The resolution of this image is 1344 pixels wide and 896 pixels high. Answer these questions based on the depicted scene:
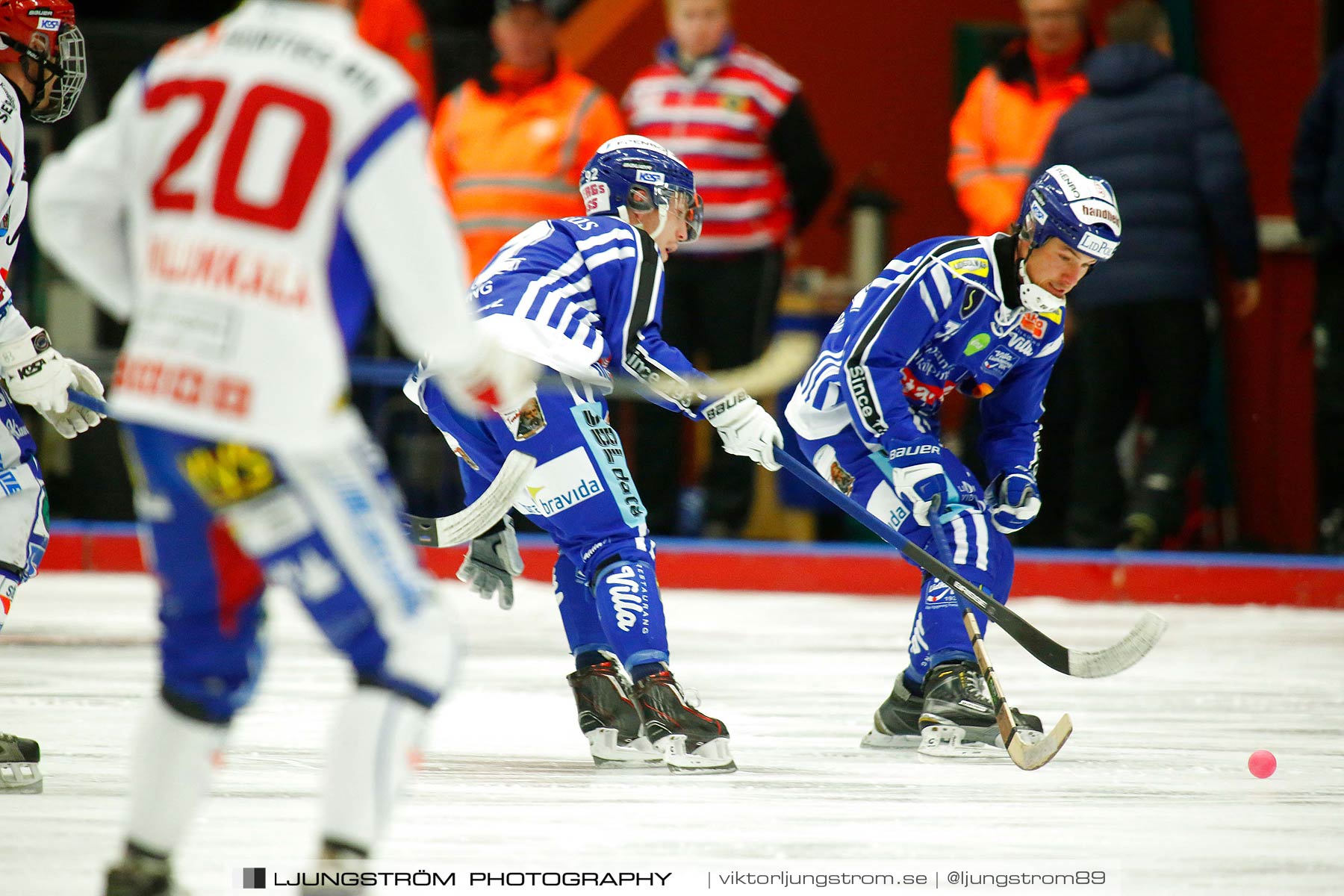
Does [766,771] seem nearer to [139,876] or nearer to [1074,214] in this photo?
[1074,214]

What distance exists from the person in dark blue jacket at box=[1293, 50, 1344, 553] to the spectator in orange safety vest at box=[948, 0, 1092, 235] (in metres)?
0.86

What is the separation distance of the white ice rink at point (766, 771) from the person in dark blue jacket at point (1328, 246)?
3.23ft

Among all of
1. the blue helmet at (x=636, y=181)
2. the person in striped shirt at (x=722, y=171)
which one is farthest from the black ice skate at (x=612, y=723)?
the person in striped shirt at (x=722, y=171)

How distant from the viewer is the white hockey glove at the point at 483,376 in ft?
7.71

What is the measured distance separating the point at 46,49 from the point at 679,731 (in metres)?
1.84

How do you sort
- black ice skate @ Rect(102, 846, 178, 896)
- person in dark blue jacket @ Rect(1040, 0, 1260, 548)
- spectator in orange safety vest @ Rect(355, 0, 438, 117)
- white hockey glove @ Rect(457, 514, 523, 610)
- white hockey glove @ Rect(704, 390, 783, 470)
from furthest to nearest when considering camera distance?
spectator in orange safety vest @ Rect(355, 0, 438, 117), person in dark blue jacket @ Rect(1040, 0, 1260, 548), white hockey glove @ Rect(457, 514, 523, 610), white hockey glove @ Rect(704, 390, 783, 470), black ice skate @ Rect(102, 846, 178, 896)

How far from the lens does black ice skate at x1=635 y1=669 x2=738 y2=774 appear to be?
3600 millimetres

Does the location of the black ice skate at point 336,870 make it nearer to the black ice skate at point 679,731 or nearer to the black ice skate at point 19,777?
the black ice skate at point 19,777

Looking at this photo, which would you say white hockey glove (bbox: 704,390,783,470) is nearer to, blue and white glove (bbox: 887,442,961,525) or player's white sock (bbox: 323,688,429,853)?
blue and white glove (bbox: 887,442,961,525)

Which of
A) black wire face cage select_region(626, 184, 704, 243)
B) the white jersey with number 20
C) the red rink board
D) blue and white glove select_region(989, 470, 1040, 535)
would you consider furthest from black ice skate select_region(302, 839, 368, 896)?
the red rink board

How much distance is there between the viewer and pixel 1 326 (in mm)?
3346

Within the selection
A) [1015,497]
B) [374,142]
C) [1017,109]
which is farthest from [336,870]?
[1017,109]

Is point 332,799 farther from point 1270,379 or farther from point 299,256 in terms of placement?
point 1270,379

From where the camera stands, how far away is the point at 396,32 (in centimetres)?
701
